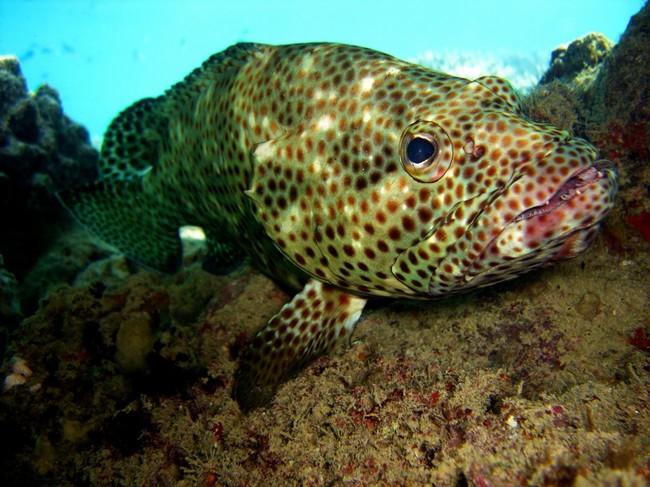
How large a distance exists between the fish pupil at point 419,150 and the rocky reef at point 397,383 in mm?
1313

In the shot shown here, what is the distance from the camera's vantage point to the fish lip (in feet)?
7.36

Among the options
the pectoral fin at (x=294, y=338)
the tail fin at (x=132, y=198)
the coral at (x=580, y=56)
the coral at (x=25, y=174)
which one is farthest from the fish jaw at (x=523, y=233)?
the coral at (x=25, y=174)

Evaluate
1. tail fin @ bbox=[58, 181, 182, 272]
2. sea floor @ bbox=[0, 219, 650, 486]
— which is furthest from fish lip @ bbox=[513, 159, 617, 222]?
tail fin @ bbox=[58, 181, 182, 272]

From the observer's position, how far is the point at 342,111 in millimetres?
3051

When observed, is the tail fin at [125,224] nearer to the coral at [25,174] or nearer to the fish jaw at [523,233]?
the coral at [25,174]

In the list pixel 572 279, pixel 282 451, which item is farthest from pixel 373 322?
pixel 572 279

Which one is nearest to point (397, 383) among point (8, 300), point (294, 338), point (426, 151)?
point (294, 338)

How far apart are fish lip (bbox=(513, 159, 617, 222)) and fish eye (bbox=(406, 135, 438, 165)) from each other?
0.65 m

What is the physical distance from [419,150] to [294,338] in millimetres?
1734

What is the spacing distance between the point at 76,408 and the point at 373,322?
2.55 metres

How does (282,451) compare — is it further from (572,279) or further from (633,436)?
(572,279)

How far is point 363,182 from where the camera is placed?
2879 mm

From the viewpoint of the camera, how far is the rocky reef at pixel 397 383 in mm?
2256

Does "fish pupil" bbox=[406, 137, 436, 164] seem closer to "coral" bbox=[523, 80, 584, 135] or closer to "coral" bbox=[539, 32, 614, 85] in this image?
"coral" bbox=[523, 80, 584, 135]
